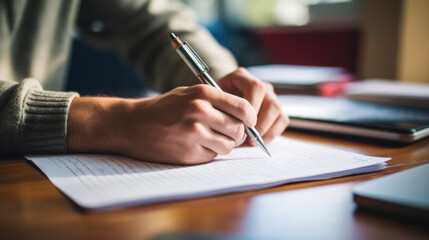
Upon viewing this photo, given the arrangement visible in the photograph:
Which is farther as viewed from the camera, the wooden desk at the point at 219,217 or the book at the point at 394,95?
the book at the point at 394,95

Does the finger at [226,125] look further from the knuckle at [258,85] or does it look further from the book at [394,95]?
the book at [394,95]

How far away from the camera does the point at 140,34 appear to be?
3.75ft

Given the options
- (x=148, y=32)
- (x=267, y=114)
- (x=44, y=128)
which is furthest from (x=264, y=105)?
(x=148, y=32)

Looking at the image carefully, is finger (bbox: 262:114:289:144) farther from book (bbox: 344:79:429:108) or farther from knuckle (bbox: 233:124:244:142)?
book (bbox: 344:79:429:108)

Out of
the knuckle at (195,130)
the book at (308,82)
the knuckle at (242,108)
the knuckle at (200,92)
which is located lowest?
the book at (308,82)

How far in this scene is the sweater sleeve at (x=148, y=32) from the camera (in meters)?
1.05

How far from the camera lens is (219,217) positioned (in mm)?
372

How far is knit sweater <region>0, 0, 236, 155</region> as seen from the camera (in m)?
0.58

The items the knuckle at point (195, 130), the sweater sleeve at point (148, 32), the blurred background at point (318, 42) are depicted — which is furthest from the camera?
the blurred background at point (318, 42)

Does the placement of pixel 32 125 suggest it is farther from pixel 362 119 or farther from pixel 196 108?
pixel 362 119

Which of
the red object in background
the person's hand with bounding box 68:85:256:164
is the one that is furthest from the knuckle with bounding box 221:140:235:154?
the red object in background

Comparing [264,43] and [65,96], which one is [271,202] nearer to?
[65,96]

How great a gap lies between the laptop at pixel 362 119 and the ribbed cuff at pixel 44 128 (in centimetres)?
43

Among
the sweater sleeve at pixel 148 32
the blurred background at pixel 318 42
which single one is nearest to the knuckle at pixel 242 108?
the sweater sleeve at pixel 148 32
